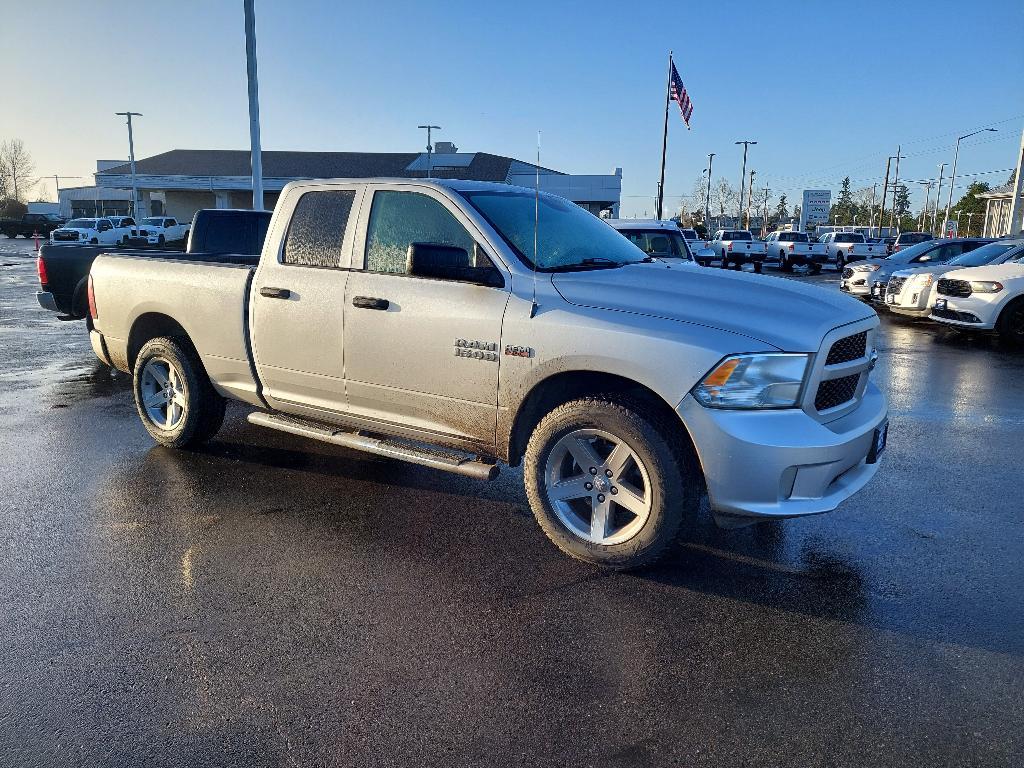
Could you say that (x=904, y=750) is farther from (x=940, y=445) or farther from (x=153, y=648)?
(x=940, y=445)

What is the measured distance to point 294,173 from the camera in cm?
5478

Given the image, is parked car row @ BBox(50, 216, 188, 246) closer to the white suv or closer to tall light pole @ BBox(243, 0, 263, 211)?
tall light pole @ BBox(243, 0, 263, 211)

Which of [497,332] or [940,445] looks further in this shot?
[940,445]

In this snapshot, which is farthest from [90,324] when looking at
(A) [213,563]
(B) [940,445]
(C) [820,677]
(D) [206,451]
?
(B) [940,445]

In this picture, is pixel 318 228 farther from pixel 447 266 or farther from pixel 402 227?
pixel 447 266

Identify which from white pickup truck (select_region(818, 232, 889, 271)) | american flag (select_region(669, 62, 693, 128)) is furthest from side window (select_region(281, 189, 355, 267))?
white pickup truck (select_region(818, 232, 889, 271))

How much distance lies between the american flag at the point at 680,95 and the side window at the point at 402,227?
1017 inches

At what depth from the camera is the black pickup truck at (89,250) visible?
9.25m

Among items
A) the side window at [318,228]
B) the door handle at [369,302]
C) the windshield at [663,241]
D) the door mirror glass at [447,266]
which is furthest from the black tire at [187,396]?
the windshield at [663,241]

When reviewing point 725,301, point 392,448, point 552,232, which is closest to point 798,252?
point 552,232

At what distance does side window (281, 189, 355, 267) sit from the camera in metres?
4.86

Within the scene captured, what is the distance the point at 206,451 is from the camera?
5934mm

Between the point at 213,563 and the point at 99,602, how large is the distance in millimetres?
561

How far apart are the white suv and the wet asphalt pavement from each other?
7.53 meters
